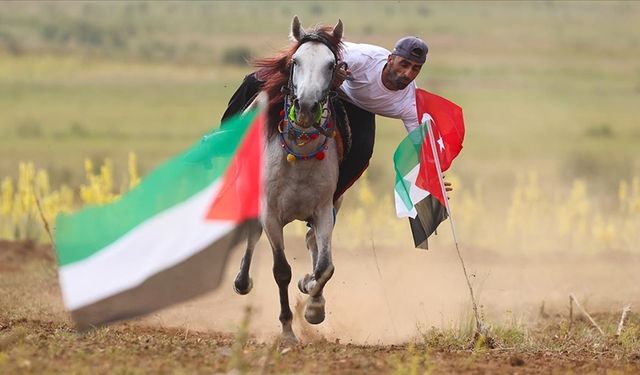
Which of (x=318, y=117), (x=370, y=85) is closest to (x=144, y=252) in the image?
(x=318, y=117)

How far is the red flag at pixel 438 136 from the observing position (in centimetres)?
1262

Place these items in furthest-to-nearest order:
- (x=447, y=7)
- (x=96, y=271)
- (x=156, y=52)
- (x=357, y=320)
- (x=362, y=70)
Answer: (x=447, y=7) → (x=156, y=52) → (x=357, y=320) → (x=362, y=70) → (x=96, y=271)

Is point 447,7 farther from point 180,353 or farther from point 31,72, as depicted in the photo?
point 180,353

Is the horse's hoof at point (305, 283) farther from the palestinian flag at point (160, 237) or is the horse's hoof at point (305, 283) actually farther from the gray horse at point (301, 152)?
the palestinian flag at point (160, 237)

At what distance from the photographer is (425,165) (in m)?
12.6

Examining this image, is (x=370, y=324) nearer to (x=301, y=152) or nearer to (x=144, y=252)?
(x=301, y=152)

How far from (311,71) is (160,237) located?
186cm

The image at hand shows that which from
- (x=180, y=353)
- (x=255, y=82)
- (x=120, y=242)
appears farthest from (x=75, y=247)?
(x=255, y=82)

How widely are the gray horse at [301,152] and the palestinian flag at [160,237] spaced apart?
2.22 feet

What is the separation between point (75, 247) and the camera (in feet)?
32.7

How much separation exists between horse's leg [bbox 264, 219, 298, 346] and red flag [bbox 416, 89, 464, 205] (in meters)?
1.38

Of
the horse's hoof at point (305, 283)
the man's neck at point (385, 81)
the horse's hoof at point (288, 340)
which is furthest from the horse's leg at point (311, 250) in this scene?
the man's neck at point (385, 81)

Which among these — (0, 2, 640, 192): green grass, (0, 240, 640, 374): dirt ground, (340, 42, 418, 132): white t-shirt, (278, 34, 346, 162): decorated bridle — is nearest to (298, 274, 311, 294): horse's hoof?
(0, 240, 640, 374): dirt ground

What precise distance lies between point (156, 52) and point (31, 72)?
475 cm
